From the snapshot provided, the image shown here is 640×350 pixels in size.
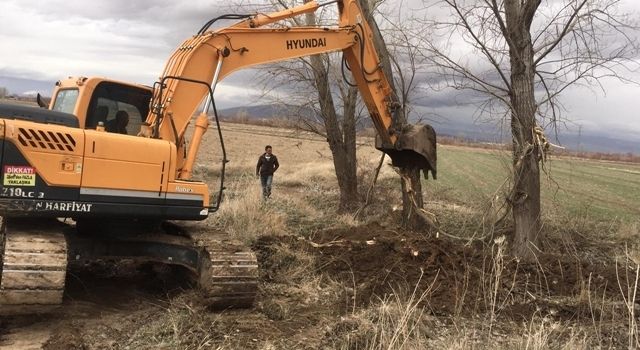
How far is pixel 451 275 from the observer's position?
7820mm

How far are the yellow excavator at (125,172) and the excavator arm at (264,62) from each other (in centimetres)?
2

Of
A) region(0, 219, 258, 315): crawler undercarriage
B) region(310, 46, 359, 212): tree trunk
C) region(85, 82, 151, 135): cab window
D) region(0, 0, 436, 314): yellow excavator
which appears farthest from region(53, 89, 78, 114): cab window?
region(310, 46, 359, 212): tree trunk

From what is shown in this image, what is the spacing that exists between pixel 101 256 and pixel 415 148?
4.63 meters

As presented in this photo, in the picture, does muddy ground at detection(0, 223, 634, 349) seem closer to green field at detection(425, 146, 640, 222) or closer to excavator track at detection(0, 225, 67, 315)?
excavator track at detection(0, 225, 67, 315)

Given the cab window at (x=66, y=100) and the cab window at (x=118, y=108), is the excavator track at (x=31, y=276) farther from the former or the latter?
the cab window at (x=66, y=100)

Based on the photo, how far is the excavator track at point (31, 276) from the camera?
210 inches

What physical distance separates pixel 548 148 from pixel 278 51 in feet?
15.4

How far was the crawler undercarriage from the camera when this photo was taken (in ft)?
17.8

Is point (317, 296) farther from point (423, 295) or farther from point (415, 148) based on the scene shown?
point (415, 148)

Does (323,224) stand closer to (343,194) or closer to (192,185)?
(343,194)

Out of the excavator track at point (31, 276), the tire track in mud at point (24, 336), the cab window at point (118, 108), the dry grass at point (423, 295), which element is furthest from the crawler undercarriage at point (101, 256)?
the cab window at point (118, 108)

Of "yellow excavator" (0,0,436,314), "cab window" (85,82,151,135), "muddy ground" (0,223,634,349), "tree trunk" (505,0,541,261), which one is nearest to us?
"muddy ground" (0,223,634,349)

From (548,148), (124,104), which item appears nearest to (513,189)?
(548,148)

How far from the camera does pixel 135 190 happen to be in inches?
245
